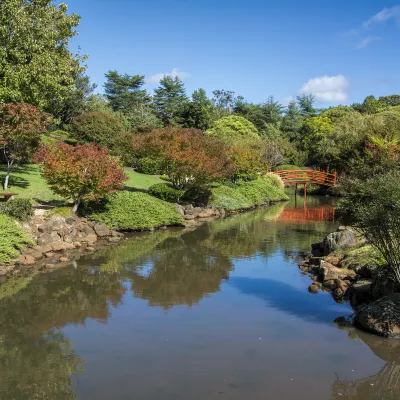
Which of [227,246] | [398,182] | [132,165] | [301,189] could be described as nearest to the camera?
[398,182]

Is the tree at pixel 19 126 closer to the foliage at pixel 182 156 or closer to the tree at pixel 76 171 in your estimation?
the tree at pixel 76 171

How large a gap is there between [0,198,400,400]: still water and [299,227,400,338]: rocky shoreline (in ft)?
1.09

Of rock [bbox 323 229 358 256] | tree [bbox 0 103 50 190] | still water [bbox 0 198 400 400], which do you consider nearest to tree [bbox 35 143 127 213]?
tree [bbox 0 103 50 190]

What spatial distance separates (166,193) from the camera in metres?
26.9

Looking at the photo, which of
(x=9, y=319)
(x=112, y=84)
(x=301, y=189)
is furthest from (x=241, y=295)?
(x=112, y=84)

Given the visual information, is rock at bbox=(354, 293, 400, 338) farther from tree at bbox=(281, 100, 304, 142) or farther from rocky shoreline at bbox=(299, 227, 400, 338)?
tree at bbox=(281, 100, 304, 142)

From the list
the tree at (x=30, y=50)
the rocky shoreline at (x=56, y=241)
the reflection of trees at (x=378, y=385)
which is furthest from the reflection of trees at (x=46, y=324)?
the tree at (x=30, y=50)

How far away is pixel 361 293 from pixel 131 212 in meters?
12.5

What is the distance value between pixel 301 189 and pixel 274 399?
4594 centimetres

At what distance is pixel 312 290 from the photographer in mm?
13047

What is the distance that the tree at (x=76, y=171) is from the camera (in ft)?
61.9

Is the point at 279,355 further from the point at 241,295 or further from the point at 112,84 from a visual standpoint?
the point at 112,84

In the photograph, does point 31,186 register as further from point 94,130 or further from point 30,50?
point 94,130

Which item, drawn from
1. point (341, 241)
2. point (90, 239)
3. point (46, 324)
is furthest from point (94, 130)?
point (46, 324)
